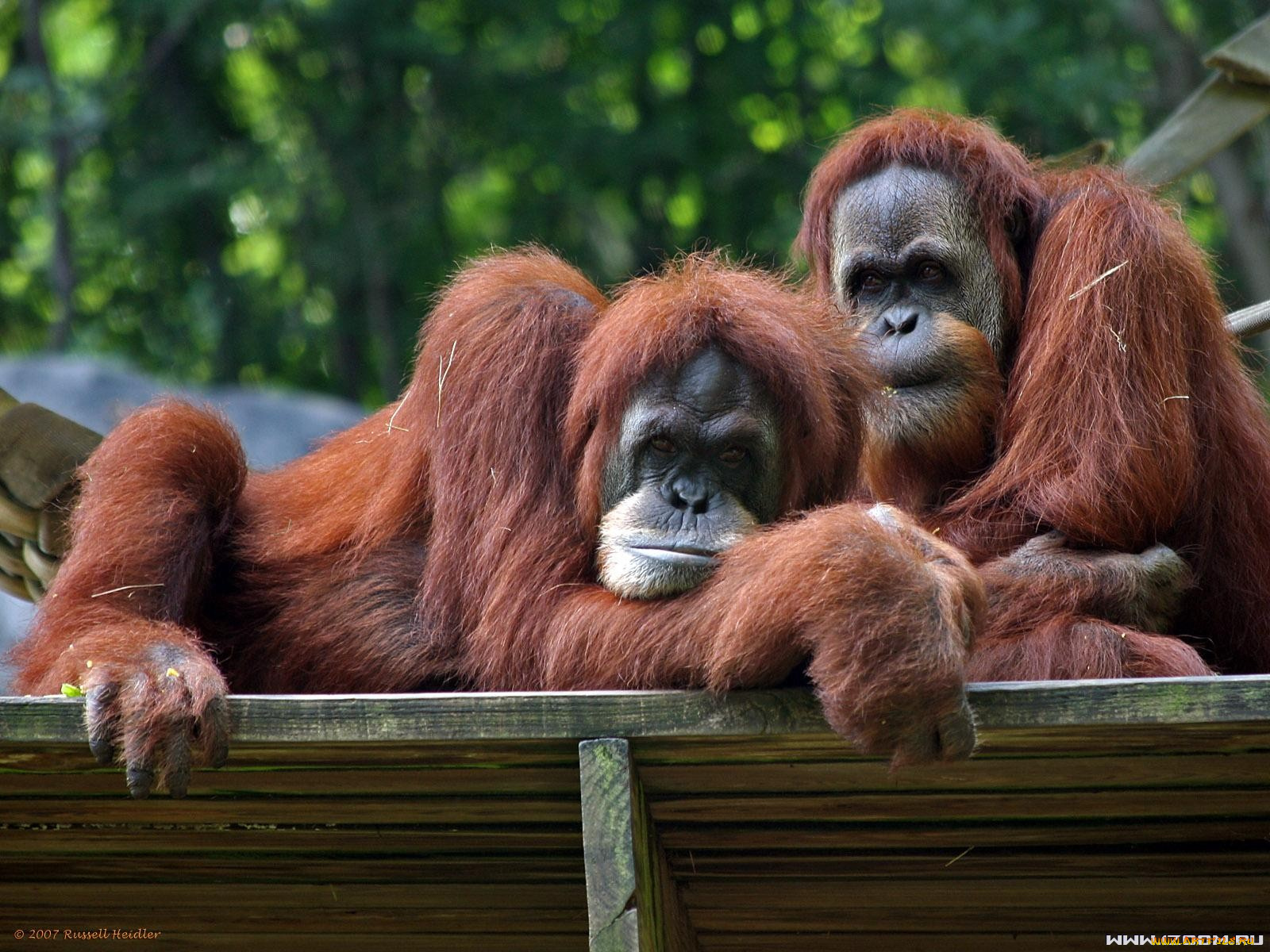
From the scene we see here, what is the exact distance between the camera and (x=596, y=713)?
2.64m

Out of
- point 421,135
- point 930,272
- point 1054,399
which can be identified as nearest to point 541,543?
point 1054,399

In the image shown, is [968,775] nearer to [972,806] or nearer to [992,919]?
[972,806]

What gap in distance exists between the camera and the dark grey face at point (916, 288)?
12.7 ft

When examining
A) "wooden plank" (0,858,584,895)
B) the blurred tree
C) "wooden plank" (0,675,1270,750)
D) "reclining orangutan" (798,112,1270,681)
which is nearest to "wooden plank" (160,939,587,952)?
"wooden plank" (0,858,584,895)

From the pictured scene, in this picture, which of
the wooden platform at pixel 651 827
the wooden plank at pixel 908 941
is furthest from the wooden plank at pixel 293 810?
the wooden plank at pixel 908 941

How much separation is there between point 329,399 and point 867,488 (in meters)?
7.40

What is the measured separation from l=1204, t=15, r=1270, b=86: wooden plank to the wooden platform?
2943mm

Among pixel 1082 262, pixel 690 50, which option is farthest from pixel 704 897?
pixel 690 50

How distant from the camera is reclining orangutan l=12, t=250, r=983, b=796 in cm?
266

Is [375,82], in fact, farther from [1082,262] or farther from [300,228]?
[1082,262]

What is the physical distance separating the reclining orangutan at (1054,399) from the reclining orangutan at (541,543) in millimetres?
278

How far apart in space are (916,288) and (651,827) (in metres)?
1.73

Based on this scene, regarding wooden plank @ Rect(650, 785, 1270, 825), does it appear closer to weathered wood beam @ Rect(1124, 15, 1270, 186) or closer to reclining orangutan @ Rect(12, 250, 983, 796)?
reclining orangutan @ Rect(12, 250, 983, 796)

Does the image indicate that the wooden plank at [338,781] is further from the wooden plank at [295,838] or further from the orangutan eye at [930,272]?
the orangutan eye at [930,272]
